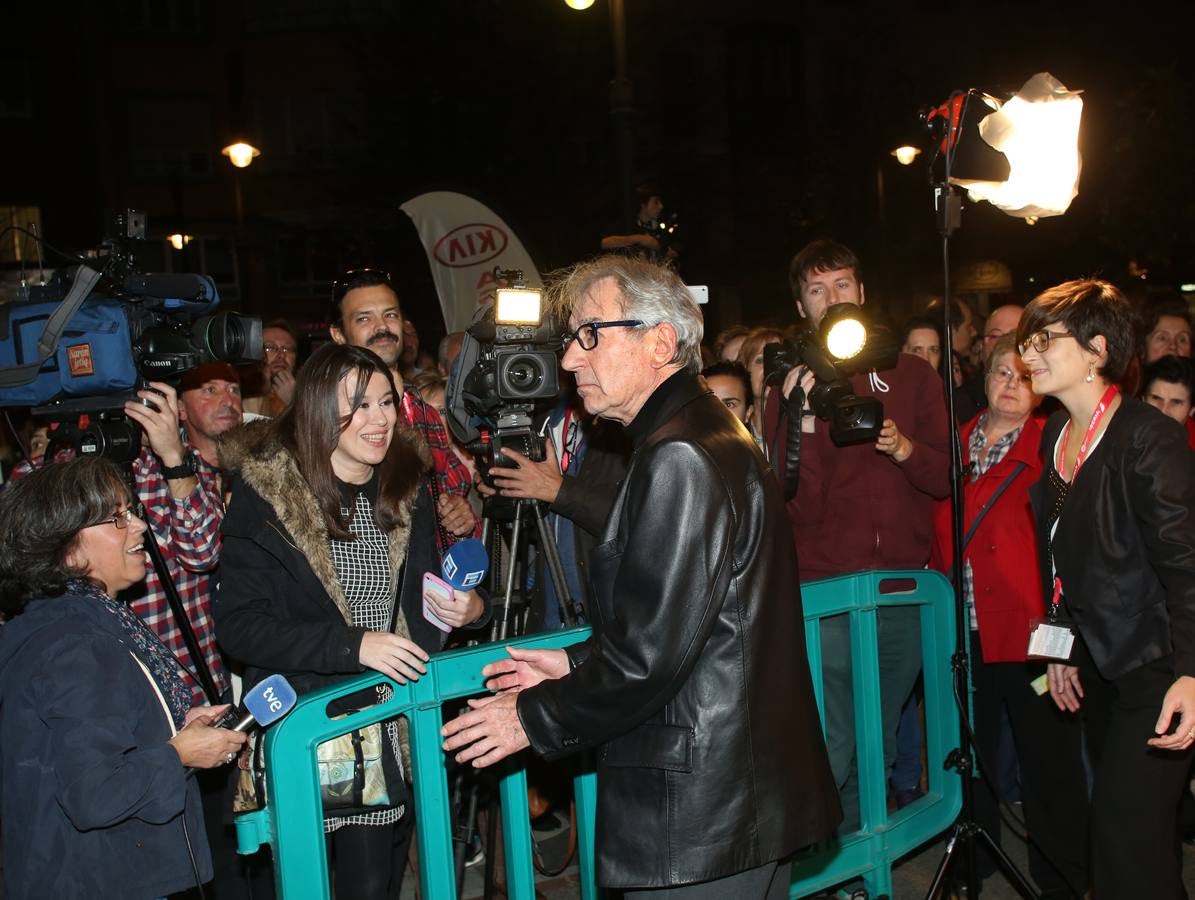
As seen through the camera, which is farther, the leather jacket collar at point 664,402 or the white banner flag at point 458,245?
the white banner flag at point 458,245

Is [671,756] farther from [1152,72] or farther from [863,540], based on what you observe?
[1152,72]

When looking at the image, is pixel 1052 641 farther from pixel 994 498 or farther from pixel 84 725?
pixel 84 725

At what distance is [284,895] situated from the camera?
7.74ft

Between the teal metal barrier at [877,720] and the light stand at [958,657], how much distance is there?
169 millimetres

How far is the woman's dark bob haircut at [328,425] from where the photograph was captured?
3059mm

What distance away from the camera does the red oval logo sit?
8367mm

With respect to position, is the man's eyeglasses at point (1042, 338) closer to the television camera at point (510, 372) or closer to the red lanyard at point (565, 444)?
the television camera at point (510, 372)

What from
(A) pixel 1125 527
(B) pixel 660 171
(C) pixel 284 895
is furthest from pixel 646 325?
(B) pixel 660 171

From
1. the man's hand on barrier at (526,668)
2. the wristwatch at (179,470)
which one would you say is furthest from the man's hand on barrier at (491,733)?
the wristwatch at (179,470)

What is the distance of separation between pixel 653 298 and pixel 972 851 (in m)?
2.34

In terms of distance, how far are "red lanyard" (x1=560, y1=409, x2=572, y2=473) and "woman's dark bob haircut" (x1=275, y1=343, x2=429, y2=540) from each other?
3.23ft

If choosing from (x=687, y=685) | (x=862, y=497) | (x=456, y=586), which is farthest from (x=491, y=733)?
(x=862, y=497)

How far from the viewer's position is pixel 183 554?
3.50 m

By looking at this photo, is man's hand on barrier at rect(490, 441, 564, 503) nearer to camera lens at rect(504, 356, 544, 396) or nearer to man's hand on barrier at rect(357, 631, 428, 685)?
camera lens at rect(504, 356, 544, 396)
